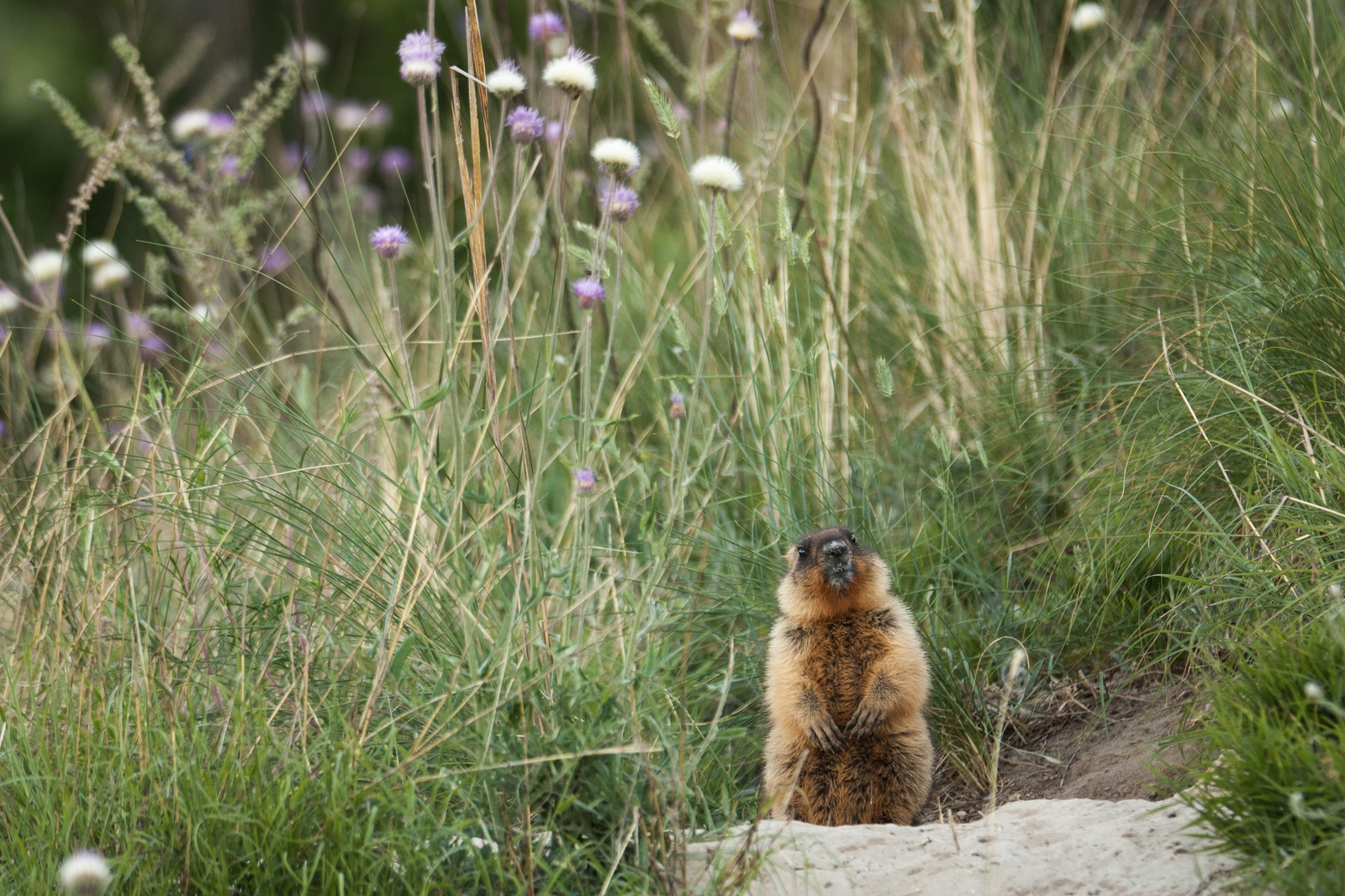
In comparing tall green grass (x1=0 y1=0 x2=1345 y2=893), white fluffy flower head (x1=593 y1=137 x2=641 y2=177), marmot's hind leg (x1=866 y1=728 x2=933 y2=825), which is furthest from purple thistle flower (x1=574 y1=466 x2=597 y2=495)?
marmot's hind leg (x1=866 y1=728 x2=933 y2=825)

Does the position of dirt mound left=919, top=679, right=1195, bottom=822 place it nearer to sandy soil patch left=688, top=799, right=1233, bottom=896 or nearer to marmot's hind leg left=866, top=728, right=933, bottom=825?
marmot's hind leg left=866, top=728, right=933, bottom=825

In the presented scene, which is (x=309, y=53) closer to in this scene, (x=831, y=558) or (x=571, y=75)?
(x=571, y=75)

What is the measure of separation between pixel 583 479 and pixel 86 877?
1.38 m

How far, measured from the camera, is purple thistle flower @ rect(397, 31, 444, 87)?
9.43ft

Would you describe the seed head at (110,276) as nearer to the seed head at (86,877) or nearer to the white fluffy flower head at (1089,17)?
the seed head at (86,877)

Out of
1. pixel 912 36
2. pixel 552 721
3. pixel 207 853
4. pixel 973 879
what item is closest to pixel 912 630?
pixel 973 879

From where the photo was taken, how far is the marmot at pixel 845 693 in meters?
3.33

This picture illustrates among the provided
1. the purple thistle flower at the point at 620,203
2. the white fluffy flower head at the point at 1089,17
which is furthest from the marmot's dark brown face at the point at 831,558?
the white fluffy flower head at the point at 1089,17

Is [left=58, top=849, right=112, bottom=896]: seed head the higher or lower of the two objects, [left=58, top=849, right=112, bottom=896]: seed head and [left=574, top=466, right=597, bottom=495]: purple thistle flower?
the lower

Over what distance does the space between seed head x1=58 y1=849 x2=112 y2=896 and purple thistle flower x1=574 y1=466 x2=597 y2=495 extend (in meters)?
1.31

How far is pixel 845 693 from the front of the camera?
11.4 ft

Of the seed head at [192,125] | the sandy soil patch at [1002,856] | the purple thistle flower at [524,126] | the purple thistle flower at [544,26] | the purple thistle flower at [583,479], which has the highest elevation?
the seed head at [192,125]

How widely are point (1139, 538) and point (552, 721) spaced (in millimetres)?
A: 1755

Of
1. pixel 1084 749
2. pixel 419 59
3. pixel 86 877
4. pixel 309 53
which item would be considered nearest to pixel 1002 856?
pixel 1084 749
